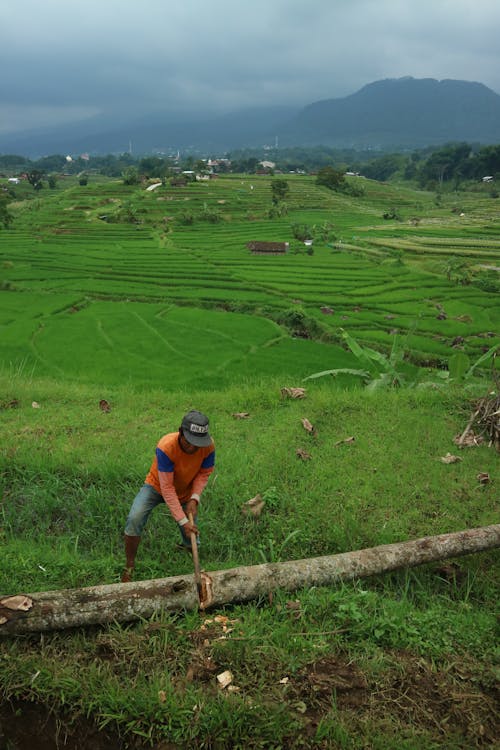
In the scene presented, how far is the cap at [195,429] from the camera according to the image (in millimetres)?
3939

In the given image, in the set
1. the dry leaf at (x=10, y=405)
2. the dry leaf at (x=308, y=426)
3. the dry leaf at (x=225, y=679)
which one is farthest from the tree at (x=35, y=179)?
the dry leaf at (x=225, y=679)

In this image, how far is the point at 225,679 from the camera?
3225 millimetres

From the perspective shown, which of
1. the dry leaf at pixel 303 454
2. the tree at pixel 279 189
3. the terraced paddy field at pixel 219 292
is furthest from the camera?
the tree at pixel 279 189

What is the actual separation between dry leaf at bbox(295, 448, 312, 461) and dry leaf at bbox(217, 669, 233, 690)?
3135 mm

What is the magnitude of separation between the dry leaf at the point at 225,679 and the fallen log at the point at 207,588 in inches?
20.7

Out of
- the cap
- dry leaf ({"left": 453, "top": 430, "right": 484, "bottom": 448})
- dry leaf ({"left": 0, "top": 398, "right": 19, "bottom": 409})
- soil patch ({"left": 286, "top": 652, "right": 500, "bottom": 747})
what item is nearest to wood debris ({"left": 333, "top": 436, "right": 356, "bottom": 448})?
dry leaf ({"left": 453, "top": 430, "right": 484, "bottom": 448})

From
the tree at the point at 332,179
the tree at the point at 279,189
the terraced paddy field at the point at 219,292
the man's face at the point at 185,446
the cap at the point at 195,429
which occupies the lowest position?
the terraced paddy field at the point at 219,292

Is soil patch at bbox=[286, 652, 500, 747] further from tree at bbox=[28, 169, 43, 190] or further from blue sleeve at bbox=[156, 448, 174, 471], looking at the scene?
tree at bbox=[28, 169, 43, 190]

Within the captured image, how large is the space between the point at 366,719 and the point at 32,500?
3.97 m

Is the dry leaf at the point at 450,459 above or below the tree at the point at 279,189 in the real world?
below

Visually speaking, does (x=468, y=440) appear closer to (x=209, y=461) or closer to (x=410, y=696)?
(x=209, y=461)

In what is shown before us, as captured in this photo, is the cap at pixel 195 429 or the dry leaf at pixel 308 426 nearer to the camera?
the cap at pixel 195 429

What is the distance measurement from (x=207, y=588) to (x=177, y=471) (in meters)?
0.97

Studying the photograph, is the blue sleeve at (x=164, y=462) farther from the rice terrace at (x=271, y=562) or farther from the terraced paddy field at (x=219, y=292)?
the terraced paddy field at (x=219, y=292)
